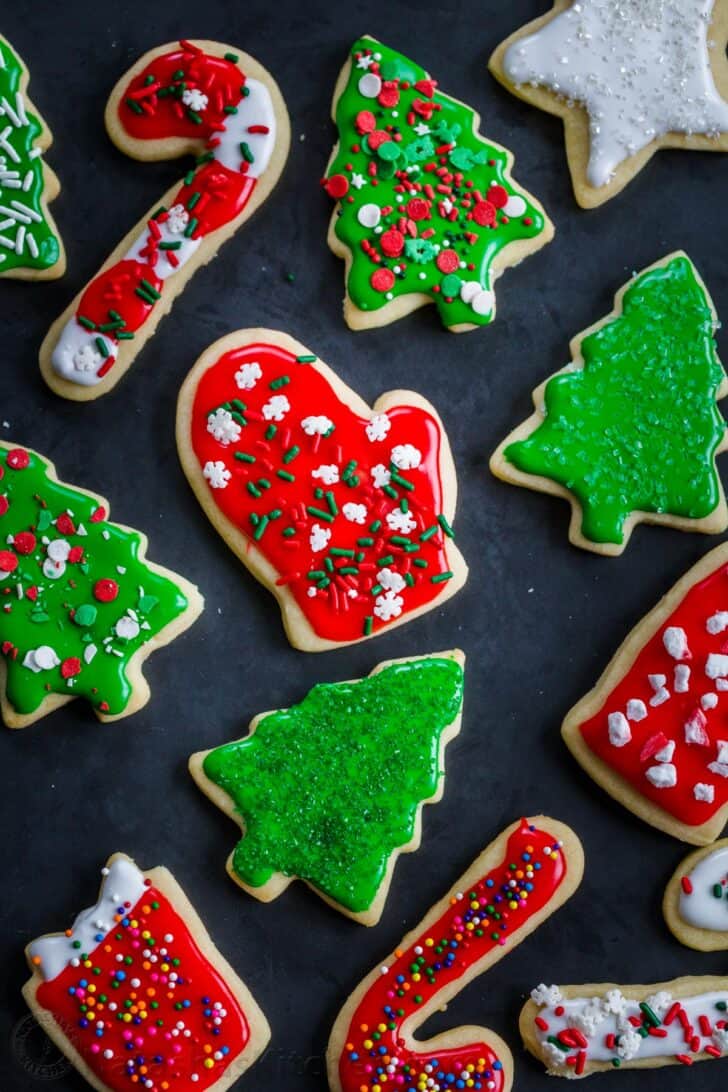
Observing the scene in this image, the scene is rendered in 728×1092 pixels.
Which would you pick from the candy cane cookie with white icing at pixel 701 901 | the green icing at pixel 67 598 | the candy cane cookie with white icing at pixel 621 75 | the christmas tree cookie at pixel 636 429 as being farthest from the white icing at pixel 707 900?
the candy cane cookie with white icing at pixel 621 75

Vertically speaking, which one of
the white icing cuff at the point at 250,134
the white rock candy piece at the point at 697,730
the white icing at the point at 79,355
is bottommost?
the white rock candy piece at the point at 697,730

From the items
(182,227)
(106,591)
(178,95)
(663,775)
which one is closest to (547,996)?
(663,775)

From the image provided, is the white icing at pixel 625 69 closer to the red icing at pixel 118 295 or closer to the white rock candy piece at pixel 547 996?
the red icing at pixel 118 295

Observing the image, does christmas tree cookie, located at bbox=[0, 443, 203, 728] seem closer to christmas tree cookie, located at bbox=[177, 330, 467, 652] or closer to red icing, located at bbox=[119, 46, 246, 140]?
christmas tree cookie, located at bbox=[177, 330, 467, 652]

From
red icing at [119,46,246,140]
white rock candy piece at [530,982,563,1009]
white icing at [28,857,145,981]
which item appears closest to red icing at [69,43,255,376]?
red icing at [119,46,246,140]

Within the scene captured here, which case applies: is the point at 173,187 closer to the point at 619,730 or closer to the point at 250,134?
the point at 250,134
